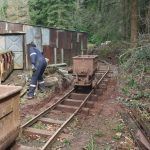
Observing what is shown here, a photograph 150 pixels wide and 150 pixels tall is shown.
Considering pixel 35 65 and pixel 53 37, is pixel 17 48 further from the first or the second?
pixel 35 65

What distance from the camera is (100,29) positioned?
30.8 metres

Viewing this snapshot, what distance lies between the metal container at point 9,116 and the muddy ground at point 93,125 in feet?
8.56

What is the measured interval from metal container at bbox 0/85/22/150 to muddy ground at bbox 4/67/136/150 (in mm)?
2610

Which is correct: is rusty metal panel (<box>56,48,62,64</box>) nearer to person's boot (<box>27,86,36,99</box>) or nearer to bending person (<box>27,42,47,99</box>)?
bending person (<box>27,42,47,99</box>)

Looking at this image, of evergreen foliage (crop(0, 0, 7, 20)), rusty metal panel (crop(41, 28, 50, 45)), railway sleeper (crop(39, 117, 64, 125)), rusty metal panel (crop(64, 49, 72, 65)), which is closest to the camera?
railway sleeper (crop(39, 117, 64, 125))

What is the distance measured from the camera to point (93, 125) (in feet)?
33.6

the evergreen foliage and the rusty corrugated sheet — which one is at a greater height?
the evergreen foliage

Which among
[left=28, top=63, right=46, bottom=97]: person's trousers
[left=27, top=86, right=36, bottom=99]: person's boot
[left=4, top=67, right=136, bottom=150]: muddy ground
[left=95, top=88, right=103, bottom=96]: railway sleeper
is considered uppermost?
[left=28, top=63, right=46, bottom=97]: person's trousers

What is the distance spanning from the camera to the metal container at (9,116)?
17.2 feet

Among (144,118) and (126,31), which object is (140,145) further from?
(126,31)

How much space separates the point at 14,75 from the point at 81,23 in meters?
22.9

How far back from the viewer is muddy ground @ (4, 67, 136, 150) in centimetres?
844

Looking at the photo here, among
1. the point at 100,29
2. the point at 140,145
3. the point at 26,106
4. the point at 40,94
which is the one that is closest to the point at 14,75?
the point at 40,94

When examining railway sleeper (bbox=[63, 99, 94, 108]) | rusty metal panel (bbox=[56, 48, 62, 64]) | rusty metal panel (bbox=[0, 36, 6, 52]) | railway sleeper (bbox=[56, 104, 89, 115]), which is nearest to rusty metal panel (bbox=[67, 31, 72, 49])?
rusty metal panel (bbox=[56, 48, 62, 64])
